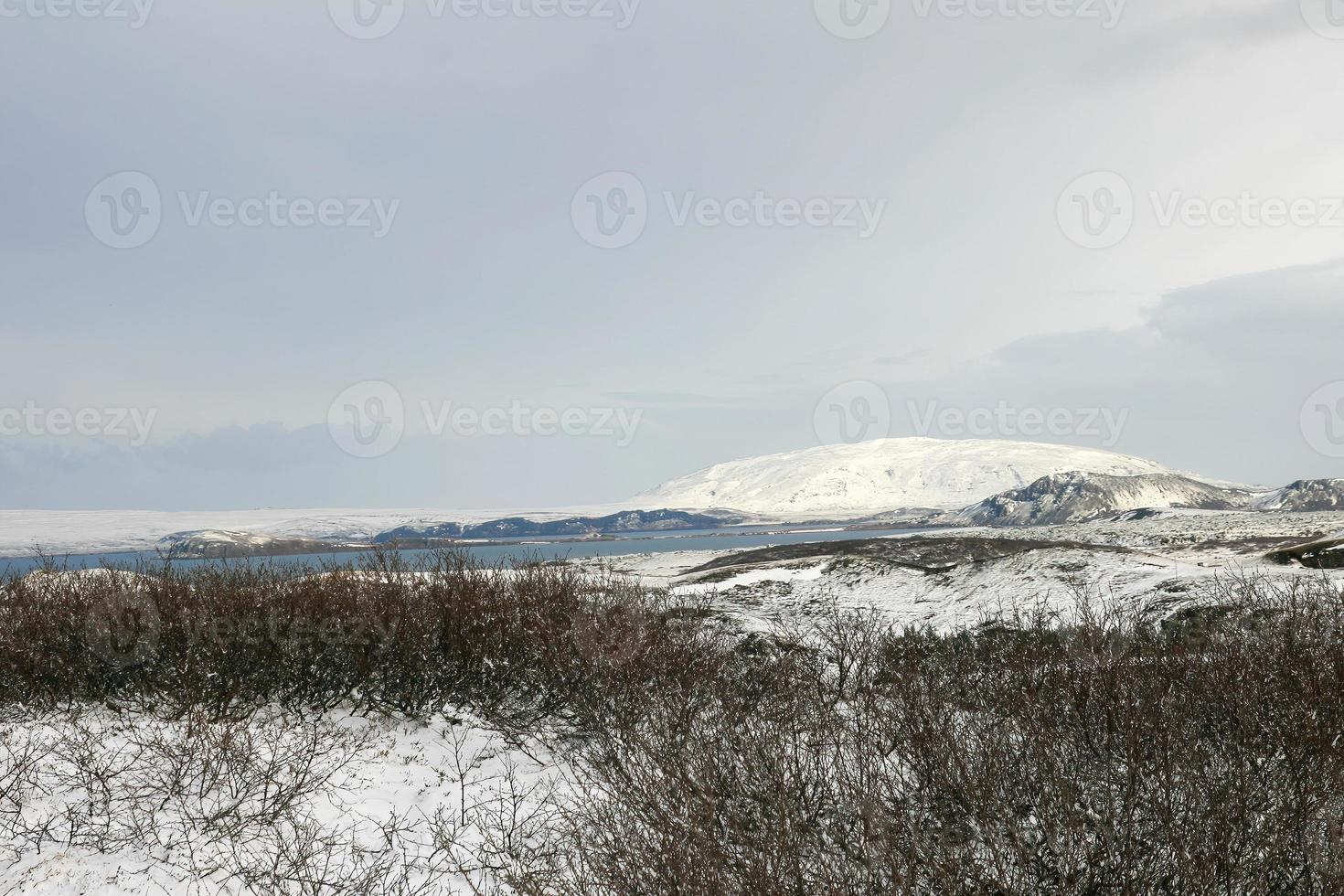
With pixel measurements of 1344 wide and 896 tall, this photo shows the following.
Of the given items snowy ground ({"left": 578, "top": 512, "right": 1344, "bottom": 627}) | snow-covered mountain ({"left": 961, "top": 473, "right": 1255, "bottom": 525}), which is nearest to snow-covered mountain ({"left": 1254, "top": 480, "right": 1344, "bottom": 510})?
snow-covered mountain ({"left": 961, "top": 473, "right": 1255, "bottom": 525})

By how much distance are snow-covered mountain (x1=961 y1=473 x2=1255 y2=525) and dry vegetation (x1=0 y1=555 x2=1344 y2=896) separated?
11695cm

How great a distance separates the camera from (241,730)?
7.58 meters

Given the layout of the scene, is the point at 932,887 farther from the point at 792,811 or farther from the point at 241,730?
the point at 241,730

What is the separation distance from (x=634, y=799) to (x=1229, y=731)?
4.55 m

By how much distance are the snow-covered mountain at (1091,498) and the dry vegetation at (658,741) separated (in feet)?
384

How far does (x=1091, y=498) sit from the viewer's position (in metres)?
120

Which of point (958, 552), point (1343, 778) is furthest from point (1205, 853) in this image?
point (958, 552)

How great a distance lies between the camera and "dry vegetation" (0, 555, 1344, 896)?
12.2ft

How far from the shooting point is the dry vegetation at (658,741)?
3.71 metres

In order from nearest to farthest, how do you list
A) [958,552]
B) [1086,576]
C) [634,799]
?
[634,799]
[1086,576]
[958,552]

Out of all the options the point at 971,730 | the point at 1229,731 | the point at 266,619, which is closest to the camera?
the point at 1229,731

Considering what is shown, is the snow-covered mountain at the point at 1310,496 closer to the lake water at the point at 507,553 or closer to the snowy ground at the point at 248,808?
the lake water at the point at 507,553

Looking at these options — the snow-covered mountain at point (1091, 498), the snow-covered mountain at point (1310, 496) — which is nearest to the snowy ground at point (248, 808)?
the snow-covered mountain at point (1310, 496)

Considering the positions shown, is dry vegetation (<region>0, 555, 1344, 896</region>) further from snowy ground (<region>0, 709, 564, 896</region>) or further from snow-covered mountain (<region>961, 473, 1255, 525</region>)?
snow-covered mountain (<region>961, 473, 1255, 525</region>)
